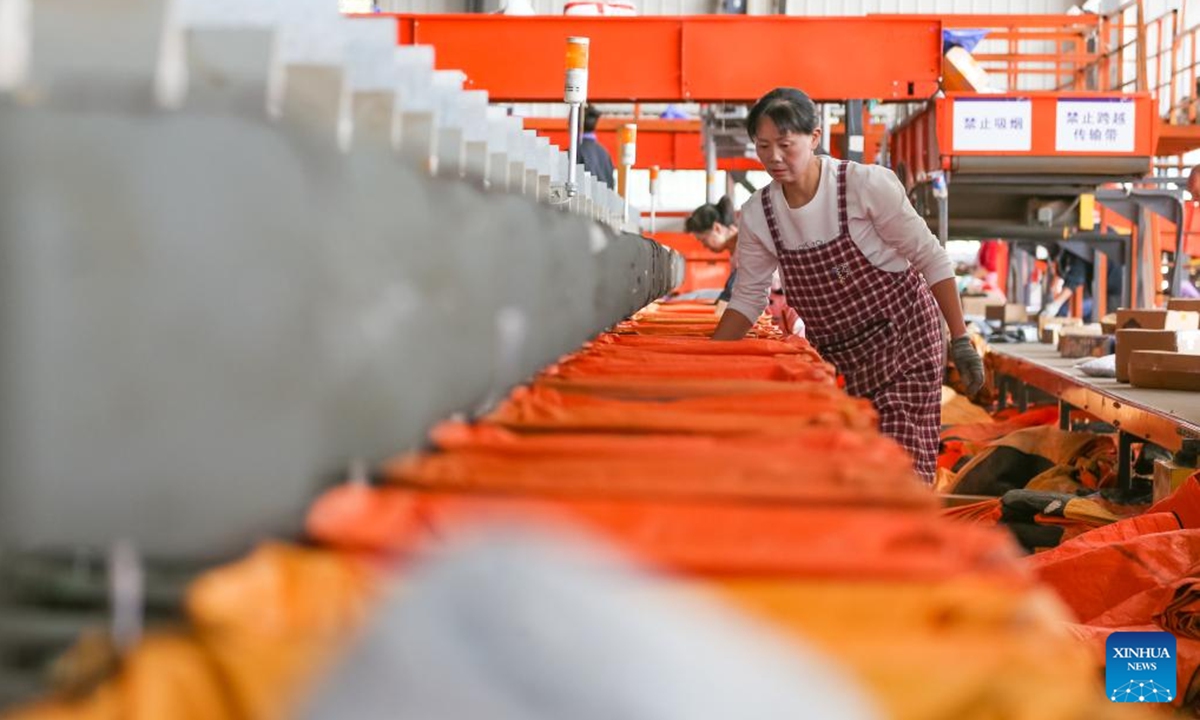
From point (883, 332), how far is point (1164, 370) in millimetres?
1351

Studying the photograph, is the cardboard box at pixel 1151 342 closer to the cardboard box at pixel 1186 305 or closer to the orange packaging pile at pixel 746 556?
the cardboard box at pixel 1186 305

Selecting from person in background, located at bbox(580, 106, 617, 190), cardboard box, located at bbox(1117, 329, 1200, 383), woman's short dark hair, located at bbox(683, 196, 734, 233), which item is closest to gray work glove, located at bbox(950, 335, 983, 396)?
cardboard box, located at bbox(1117, 329, 1200, 383)

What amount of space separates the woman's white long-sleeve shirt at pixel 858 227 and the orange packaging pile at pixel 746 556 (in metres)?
2.15

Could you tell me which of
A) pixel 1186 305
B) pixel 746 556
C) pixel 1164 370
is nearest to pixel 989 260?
pixel 1186 305

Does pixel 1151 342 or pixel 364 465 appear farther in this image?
pixel 1151 342

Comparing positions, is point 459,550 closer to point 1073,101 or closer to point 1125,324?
point 1125,324

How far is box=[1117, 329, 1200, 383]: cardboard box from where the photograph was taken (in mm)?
4863

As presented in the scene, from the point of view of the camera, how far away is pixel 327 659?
816mm

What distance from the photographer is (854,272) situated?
3.66 m

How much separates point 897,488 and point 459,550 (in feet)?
1.48

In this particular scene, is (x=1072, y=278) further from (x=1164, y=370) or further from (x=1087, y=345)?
(x=1164, y=370)

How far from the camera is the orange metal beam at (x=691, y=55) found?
21.2 ft

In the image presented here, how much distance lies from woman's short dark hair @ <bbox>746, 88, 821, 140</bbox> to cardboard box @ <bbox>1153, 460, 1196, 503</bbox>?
4.25ft

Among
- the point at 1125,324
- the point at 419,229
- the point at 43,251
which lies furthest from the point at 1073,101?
the point at 43,251
